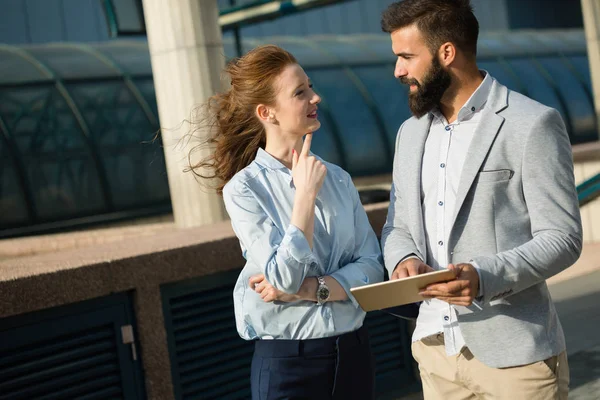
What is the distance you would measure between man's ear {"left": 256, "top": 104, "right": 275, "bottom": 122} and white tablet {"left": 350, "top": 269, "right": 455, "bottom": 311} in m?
0.80

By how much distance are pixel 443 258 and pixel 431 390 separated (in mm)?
A: 487

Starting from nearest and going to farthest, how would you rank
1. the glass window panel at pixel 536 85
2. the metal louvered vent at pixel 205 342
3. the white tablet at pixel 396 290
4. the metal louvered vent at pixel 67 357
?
the white tablet at pixel 396 290
the metal louvered vent at pixel 67 357
the metal louvered vent at pixel 205 342
the glass window panel at pixel 536 85

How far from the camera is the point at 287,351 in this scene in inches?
122

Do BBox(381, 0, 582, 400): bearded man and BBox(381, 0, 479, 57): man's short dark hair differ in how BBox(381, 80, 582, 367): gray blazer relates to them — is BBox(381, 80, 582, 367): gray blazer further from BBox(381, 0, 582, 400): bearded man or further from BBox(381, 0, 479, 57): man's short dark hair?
BBox(381, 0, 479, 57): man's short dark hair

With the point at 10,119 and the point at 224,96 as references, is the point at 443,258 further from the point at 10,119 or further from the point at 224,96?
the point at 10,119

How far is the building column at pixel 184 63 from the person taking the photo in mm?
10891

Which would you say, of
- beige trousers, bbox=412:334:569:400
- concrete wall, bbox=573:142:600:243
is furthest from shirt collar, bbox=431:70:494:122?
concrete wall, bbox=573:142:600:243

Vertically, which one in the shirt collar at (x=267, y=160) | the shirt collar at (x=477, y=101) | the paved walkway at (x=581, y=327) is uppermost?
the shirt collar at (x=477, y=101)

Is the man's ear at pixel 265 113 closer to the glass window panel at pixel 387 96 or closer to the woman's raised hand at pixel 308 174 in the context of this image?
the woman's raised hand at pixel 308 174

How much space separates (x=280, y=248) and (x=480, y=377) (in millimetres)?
755

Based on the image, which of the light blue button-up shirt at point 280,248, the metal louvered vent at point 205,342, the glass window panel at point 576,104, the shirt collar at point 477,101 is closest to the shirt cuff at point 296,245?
the light blue button-up shirt at point 280,248

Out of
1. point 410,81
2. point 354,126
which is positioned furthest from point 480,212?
point 354,126

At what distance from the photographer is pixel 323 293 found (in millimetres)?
3072

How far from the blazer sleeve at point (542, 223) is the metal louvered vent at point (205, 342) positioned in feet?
8.80
